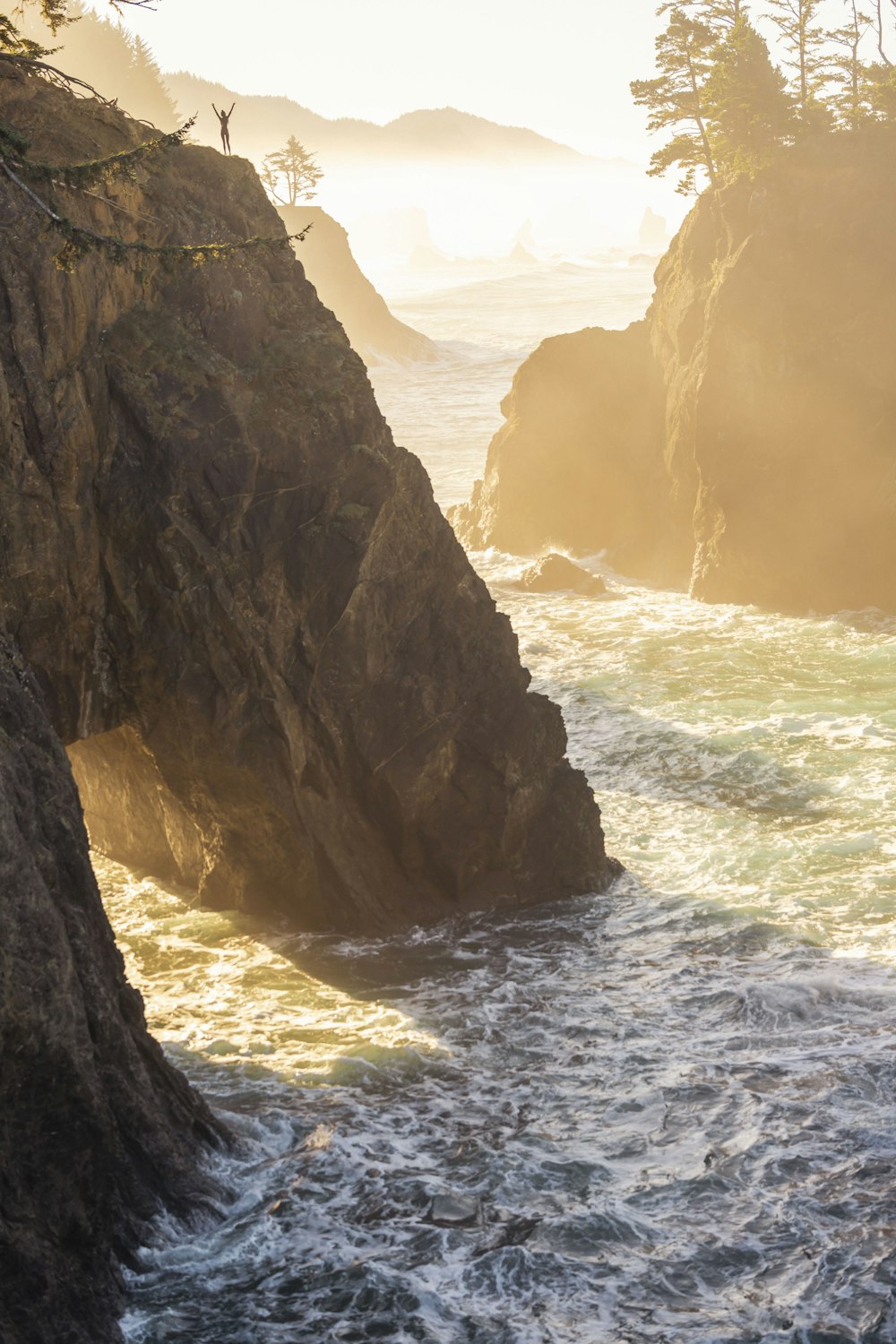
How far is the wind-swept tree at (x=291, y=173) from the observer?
78188mm

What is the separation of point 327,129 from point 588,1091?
171071 millimetres

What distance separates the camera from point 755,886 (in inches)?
818

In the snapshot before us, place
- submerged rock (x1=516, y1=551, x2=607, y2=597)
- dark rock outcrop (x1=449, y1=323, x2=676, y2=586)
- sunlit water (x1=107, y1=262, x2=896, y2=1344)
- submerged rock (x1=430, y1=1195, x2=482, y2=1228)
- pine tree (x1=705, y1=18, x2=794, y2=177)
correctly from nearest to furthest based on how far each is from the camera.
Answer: sunlit water (x1=107, y1=262, x2=896, y2=1344) → submerged rock (x1=430, y1=1195, x2=482, y2=1228) → pine tree (x1=705, y1=18, x2=794, y2=177) → submerged rock (x1=516, y1=551, x2=607, y2=597) → dark rock outcrop (x1=449, y1=323, x2=676, y2=586)

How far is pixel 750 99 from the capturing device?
1570 inches

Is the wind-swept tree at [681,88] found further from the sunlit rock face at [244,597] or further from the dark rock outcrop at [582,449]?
the sunlit rock face at [244,597]

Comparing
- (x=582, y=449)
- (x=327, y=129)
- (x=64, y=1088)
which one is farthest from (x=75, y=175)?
(x=327, y=129)

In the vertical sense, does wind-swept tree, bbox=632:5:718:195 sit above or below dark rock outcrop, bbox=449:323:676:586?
above

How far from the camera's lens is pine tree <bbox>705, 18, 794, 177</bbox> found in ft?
131

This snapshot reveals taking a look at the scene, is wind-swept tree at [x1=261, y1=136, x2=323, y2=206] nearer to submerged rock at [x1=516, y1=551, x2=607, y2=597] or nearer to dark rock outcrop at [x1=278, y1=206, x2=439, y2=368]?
dark rock outcrop at [x1=278, y1=206, x2=439, y2=368]

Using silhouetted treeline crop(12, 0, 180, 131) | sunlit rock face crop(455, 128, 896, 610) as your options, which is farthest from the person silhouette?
silhouetted treeline crop(12, 0, 180, 131)

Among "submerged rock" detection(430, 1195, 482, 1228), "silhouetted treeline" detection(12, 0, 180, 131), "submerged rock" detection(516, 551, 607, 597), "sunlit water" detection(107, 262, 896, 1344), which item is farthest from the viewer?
"silhouetted treeline" detection(12, 0, 180, 131)

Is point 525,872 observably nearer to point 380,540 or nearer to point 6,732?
point 380,540

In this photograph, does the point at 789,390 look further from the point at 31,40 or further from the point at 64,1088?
the point at 64,1088

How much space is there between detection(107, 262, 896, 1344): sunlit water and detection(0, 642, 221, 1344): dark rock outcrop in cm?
53
